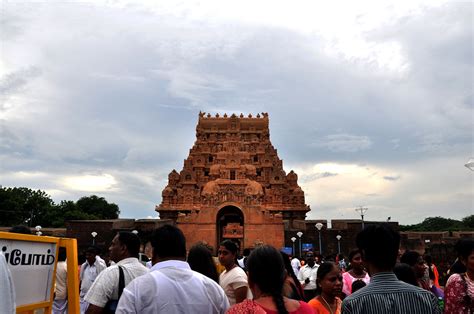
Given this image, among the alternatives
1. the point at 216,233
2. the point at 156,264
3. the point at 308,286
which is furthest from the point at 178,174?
the point at 156,264

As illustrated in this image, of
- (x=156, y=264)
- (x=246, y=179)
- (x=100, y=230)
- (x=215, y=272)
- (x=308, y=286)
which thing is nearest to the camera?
(x=156, y=264)

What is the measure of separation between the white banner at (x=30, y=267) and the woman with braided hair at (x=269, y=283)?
1421 mm

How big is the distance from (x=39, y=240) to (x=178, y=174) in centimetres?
4517

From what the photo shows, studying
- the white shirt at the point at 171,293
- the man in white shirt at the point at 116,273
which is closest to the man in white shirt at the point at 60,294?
the man in white shirt at the point at 116,273

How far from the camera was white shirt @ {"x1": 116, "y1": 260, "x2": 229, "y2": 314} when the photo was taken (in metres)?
2.86

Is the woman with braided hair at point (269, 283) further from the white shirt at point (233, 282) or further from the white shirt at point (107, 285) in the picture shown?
the white shirt at point (233, 282)

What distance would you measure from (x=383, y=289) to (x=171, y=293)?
1452mm

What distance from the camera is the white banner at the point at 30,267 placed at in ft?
8.32

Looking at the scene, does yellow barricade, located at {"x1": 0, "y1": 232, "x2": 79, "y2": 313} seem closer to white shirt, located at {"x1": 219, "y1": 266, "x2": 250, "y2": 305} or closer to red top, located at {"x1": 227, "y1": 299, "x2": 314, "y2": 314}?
red top, located at {"x1": 227, "y1": 299, "x2": 314, "y2": 314}

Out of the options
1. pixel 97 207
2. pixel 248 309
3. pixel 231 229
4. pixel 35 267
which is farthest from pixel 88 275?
pixel 97 207

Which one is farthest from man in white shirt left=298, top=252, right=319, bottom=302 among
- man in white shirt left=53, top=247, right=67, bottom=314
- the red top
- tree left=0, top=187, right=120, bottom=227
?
tree left=0, top=187, right=120, bottom=227

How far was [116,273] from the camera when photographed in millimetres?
3590

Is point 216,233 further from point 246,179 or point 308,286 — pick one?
point 308,286

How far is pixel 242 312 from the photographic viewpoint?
101 inches
